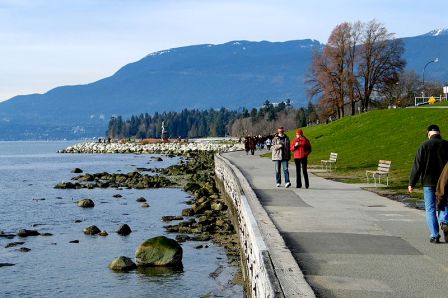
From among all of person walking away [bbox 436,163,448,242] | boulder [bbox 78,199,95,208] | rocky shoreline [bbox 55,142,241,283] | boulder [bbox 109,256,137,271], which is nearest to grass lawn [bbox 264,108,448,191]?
rocky shoreline [bbox 55,142,241,283]

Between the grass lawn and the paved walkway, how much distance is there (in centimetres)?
671

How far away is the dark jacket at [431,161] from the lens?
41.8ft

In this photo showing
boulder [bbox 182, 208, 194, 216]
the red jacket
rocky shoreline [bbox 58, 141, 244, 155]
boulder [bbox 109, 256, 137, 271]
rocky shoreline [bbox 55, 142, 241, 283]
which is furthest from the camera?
rocky shoreline [bbox 58, 141, 244, 155]

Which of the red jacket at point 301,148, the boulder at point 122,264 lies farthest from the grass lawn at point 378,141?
the boulder at point 122,264

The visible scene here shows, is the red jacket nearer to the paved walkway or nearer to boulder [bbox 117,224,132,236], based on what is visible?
the paved walkway

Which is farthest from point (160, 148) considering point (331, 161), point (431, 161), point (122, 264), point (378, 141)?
point (431, 161)

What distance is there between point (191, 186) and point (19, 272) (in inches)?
994

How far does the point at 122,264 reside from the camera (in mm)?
18203

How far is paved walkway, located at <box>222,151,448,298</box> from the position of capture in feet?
30.8

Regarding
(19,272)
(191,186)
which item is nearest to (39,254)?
(19,272)

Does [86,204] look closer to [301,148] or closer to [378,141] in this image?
[301,148]

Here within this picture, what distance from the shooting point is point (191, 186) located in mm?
43594

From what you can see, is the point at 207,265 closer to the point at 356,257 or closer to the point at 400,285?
the point at 356,257

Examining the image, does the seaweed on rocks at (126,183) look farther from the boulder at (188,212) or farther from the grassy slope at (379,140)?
the boulder at (188,212)
